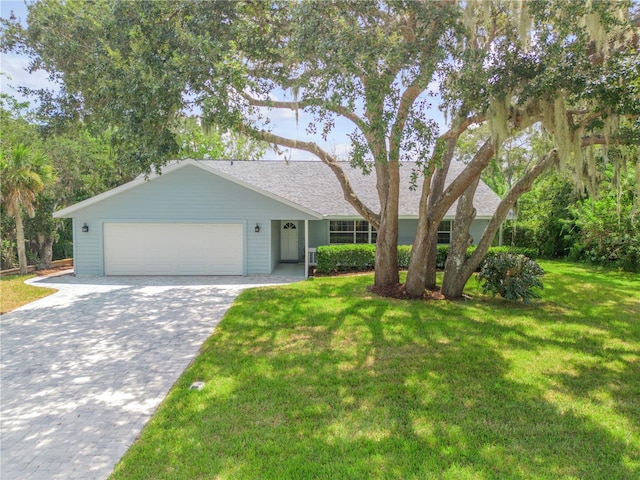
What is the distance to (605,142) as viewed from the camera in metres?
6.46

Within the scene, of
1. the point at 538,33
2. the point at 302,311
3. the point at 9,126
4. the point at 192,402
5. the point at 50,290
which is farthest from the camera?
the point at 9,126

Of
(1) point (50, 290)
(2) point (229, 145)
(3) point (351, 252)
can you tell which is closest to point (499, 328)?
(3) point (351, 252)

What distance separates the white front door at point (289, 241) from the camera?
16891 mm

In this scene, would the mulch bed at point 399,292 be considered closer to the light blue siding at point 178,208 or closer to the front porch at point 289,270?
the front porch at point 289,270

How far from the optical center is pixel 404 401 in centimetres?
423

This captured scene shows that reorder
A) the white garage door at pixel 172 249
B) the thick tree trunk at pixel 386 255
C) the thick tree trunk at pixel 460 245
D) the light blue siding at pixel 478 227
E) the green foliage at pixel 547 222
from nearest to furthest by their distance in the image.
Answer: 1. the thick tree trunk at pixel 460 245
2. the thick tree trunk at pixel 386 255
3. the white garage door at pixel 172 249
4. the light blue siding at pixel 478 227
5. the green foliage at pixel 547 222

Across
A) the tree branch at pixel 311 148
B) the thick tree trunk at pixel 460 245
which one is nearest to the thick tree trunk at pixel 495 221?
the thick tree trunk at pixel 460 245

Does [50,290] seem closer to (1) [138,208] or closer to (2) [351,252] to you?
(1) [138,208]

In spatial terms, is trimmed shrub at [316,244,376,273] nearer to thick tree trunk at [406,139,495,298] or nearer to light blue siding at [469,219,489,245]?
thick tree trunk at [406,139,495,298]

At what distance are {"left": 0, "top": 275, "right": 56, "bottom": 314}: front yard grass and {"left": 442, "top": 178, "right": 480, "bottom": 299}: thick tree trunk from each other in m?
10.2

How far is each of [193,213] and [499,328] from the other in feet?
32.9

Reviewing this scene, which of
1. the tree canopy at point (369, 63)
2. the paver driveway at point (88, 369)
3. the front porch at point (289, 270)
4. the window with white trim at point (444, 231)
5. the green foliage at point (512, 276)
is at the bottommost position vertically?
the paver driveway at point (88, 369)

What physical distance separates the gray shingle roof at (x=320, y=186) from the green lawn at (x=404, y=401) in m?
7.81

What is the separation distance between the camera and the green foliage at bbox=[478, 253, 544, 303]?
8.73m
